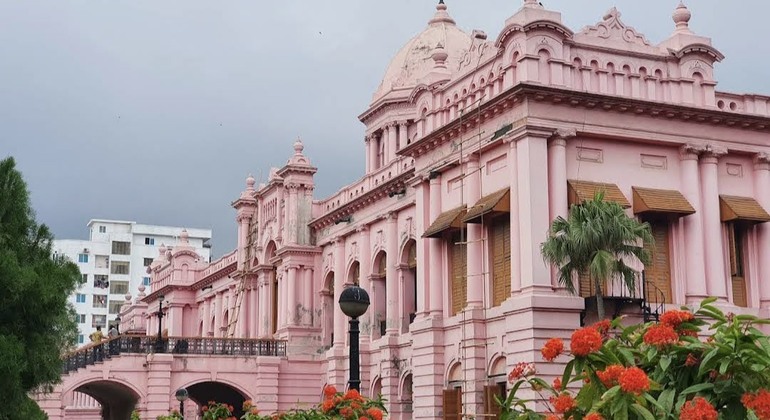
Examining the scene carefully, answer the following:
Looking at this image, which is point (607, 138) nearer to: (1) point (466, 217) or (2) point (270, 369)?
(1) point (466, 217)

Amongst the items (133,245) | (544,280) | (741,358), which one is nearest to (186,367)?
(544,280)

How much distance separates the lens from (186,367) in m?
39.5

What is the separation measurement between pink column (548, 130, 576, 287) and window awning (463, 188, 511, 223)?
1.12 meters

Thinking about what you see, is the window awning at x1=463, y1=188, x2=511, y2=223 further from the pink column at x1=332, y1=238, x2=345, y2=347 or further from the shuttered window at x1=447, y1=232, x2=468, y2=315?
the pink column at x1=332, y1=238, x2=345, y2=347

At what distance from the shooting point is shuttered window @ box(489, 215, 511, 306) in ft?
86.3

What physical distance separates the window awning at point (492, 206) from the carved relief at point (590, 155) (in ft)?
6.44

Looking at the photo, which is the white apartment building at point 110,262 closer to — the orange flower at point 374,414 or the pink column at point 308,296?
the pink column at point 308,296

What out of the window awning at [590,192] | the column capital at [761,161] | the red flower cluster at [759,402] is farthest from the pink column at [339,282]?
the red flower cluster at [759,402]

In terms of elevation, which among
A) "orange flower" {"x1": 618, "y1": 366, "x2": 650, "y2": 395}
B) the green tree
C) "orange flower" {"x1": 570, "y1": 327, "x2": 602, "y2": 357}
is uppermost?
the green tree

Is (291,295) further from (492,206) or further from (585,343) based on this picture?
(585,343)

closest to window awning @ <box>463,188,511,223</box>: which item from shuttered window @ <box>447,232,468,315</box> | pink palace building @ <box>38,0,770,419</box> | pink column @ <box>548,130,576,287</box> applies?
pink palace building @ <box>38,0,770,419</box>

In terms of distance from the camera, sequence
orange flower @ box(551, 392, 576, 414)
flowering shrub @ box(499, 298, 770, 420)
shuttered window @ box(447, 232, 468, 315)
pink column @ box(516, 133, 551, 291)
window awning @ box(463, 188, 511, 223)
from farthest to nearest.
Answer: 1. shuttered window @ box(447, 232, 468, 315)
2. window awning @ box(463, 188, 511, 223)
3. pink column @ box(516, 133, 551, 291)
4. orange flower @ box(551, 392, 576, 414)
5. flowering shrub @ box(499, 298, 770, 420)

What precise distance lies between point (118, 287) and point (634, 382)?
3858 inches

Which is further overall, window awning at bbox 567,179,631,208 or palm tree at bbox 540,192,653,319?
window awning at bbox 567,179,631,208
